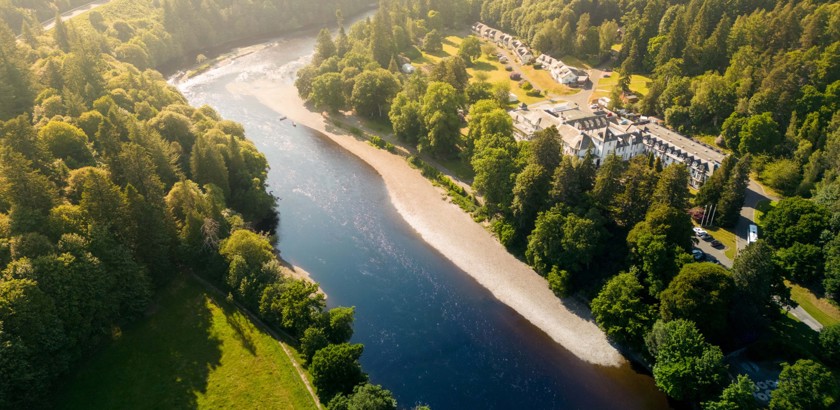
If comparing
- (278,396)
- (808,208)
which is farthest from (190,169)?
(808,208)

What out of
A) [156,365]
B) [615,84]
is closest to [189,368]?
[156,365]

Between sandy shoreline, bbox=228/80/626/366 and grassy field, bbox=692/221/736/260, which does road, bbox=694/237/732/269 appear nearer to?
grassy field, bbox=692/221/736/260

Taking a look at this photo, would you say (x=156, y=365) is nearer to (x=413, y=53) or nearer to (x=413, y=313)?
(x=413, y=313)

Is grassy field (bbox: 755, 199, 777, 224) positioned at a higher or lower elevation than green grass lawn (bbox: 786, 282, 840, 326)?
higher

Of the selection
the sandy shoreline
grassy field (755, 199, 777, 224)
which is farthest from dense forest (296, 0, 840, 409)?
grassy field (755, 199, 777, 224)

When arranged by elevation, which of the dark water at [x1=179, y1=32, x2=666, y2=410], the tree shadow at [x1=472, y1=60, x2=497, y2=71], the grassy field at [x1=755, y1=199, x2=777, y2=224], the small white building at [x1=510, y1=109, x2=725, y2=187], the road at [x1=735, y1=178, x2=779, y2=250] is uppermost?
the small white building at [x1=510, y1=109, x2=725, y2=187]

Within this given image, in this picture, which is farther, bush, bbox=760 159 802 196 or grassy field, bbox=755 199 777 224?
bush, bbox=760 159 802 196
